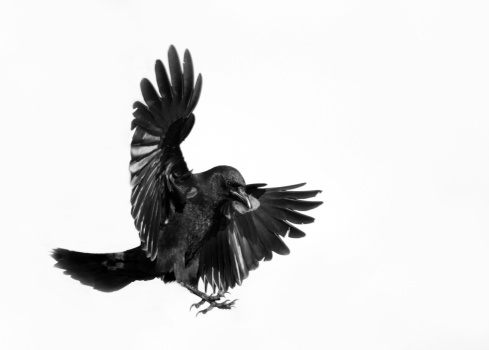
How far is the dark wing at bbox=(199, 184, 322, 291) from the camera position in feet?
41.0

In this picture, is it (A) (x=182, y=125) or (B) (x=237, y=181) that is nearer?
(A) (x=182, y=125)

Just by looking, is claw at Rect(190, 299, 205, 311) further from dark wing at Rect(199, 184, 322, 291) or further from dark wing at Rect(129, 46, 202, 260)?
dark wing at Rect(199, 184, 322, 291)

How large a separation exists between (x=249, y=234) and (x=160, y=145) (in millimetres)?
2087

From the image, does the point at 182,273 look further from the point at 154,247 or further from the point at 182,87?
the point at 182,87

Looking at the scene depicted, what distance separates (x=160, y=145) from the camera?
35.8 ft

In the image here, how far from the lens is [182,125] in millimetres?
10906

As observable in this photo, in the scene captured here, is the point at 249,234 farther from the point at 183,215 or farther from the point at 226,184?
the point at 183,215

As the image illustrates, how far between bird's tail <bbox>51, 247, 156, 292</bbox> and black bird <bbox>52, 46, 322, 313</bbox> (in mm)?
10

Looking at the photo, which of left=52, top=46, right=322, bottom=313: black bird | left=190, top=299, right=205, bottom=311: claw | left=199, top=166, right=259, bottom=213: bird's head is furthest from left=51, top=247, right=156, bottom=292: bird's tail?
left=199, top=166, right=259, bottom=213: bird's head

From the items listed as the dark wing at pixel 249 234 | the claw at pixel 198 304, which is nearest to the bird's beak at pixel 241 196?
the dark wing at pixel 249 234

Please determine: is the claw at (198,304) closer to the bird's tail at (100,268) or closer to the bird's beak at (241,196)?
the bird's tail at (100,268)

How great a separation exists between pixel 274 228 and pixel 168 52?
285 cm

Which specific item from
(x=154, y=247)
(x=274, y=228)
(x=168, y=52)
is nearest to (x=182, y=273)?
(x=154, y=247)

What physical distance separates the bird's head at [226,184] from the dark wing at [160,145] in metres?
0.33
